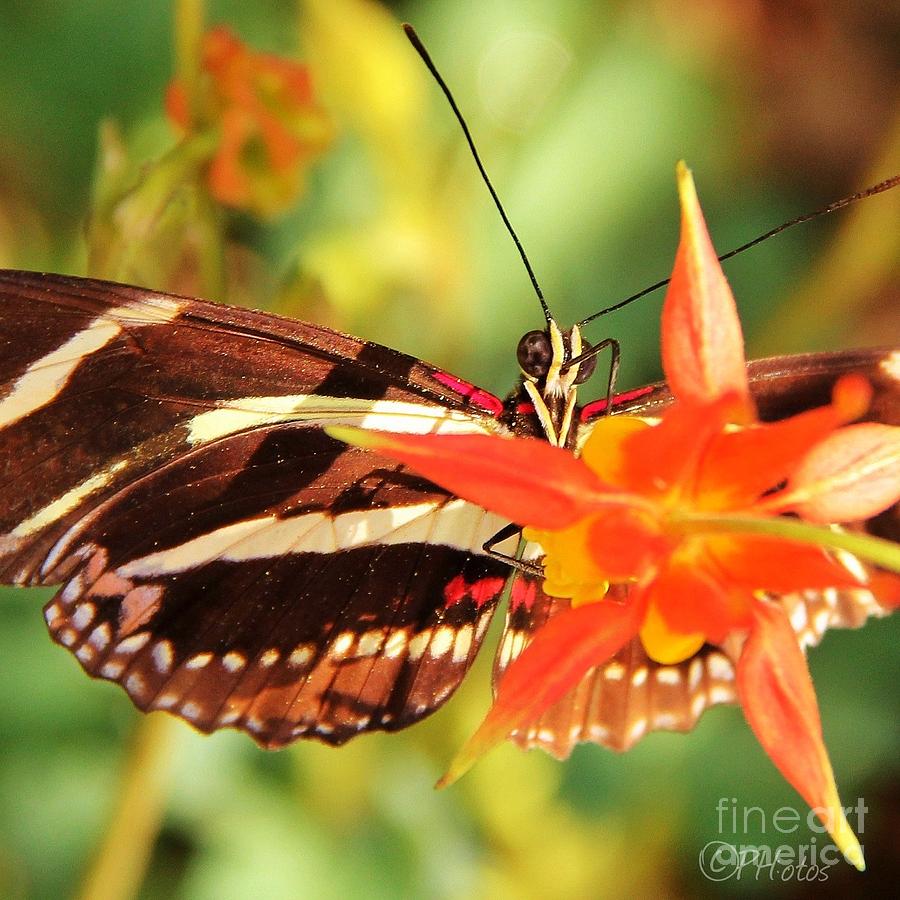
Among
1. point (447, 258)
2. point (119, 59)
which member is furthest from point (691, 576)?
point (119, 59)

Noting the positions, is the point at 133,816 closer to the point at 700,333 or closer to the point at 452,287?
the point at 452,287

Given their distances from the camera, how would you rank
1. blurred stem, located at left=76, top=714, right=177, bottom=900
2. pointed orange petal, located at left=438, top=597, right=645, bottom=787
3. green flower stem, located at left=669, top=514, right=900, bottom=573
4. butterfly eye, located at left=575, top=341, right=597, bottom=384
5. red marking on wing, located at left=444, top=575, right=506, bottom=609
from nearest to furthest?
green flower stem, located at left=669, top=514, right=900, bottom=573 < pointed orange petal, located at left=438, top=597, right=645, bottom=787 < butterfly eye, located at left=575, top=341, right=597, bottom=384 < red marking on wing, located at left=444, top=575, right=506, bottom=609 < blurred stem, located at left=76, top=714, right=177, bottom=900

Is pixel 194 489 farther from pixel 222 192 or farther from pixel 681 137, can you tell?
pixel 681 137

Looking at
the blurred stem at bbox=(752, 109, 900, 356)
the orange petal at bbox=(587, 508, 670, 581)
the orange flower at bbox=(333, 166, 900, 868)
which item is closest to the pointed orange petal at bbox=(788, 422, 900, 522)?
the orange flower at bbox=(333, 166, 900, 868)

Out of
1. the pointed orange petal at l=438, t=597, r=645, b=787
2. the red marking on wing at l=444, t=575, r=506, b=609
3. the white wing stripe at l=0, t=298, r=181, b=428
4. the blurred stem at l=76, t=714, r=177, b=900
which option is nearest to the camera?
the pointed orange petal at l=438, t=597, r=645, b=787

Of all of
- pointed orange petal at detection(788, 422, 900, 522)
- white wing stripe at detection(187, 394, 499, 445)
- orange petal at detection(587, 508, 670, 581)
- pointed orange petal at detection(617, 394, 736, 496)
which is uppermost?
white wing stripe at detection(187, 394, 499, 445)

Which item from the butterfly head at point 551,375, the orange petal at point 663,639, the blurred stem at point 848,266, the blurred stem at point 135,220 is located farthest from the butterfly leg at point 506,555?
the blurred stem at point 848,266

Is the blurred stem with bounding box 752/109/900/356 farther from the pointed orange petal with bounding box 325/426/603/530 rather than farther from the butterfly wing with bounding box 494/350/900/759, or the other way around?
the pointed orange petal with bounding box 325/426/603/530
